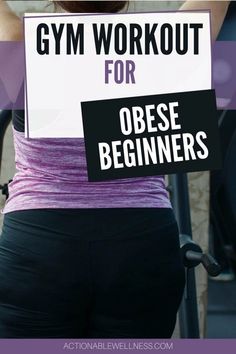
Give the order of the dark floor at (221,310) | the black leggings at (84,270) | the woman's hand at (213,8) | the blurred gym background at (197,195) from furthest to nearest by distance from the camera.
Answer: the dark floor at (221,310) < the blurred gym background at (197,195) < the woman's hand at (213,8) < the black leggings at (84,270)

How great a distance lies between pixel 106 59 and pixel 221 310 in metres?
2.23

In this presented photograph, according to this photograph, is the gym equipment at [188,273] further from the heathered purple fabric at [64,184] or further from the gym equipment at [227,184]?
the heathered purple fabric at [64,184]

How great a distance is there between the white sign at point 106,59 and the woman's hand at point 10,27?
2 centimetres

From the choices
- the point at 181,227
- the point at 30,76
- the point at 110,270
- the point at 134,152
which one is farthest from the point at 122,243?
the point at 181,227

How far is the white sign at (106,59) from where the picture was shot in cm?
112

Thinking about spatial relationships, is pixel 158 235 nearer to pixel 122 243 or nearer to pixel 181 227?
pixel 122 243

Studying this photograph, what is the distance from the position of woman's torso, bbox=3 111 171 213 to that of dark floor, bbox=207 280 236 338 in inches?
74.1

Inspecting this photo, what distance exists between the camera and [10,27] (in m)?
1.09

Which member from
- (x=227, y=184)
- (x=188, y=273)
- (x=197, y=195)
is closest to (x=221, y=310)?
(x=197, y=195)

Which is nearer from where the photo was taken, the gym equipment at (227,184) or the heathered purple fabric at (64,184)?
the heathered purple fabric at (64,184)

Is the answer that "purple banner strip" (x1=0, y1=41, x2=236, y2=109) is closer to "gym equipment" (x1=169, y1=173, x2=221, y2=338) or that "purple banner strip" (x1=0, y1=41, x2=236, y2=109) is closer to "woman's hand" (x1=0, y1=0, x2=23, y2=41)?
"woman's hand" (x1=0, y1=0, x2=23, y2=41)

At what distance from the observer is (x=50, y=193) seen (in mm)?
1068
